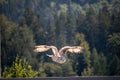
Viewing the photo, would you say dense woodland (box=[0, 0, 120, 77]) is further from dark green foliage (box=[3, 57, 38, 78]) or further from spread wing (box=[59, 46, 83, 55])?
spread wing (box=[59, 46, 83, 55])

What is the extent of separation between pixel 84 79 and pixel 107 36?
9.18 feet

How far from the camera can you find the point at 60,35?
11023 millimetres

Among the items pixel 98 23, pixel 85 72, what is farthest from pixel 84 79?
pixel 98 23

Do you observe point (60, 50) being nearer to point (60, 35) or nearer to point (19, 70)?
point (60, 35)

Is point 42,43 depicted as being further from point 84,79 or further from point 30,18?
point 84,79

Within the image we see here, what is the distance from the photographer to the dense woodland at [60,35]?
421 inches

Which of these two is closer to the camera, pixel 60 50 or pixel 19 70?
pixel 60 50

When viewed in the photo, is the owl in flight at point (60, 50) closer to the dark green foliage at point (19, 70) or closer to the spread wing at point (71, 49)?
the spread wing at point (71, 49)

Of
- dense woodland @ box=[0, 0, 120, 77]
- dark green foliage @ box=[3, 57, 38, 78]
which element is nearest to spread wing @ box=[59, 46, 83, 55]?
dense woodland @ box=[0, 0, 120, 77]

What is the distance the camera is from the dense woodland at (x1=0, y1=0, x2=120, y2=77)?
35.1 feet

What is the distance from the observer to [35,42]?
35.6 feet

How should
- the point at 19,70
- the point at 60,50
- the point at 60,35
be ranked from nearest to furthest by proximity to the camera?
the point at 60,50 < the point at 19,70 < the point at 60,35

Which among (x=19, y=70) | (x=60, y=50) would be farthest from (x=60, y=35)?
(x=19, y=70)

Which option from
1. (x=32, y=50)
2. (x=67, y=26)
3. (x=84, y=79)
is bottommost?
(x=84, y=79)
